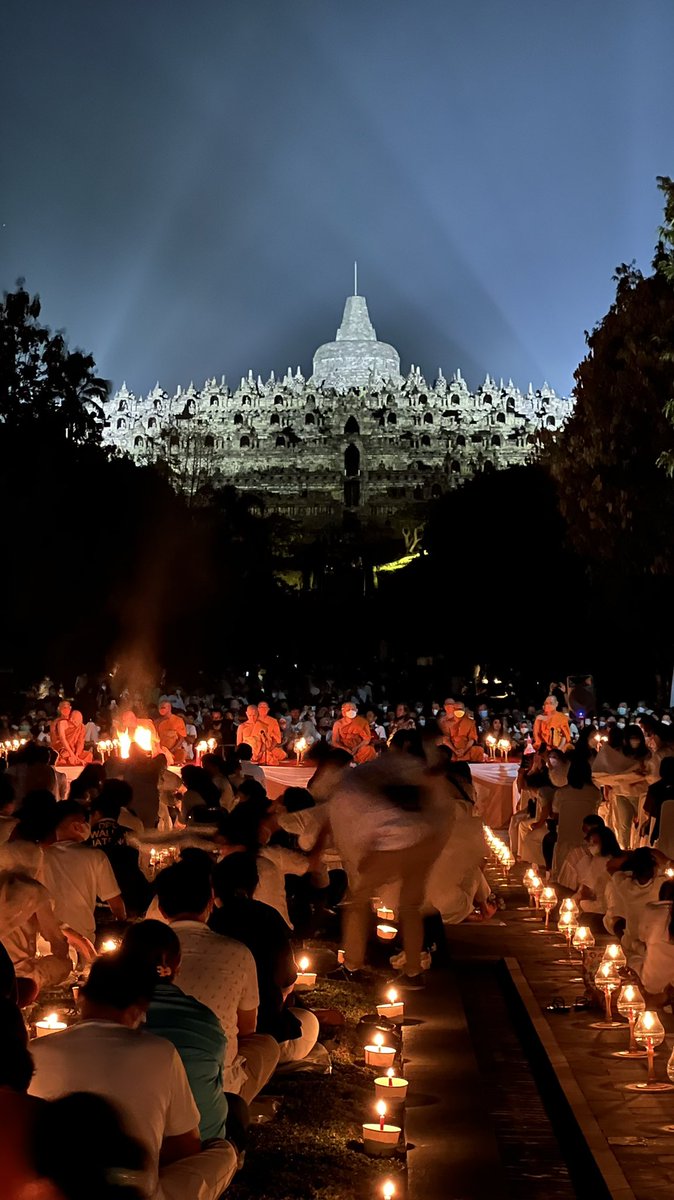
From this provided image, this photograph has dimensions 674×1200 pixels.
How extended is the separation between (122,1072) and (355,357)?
453ft

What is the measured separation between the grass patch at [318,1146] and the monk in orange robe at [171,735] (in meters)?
12.5

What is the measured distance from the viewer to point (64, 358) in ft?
113

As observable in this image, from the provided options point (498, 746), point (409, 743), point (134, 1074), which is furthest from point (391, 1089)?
point (498, 746)

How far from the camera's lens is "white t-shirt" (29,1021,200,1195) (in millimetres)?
4035

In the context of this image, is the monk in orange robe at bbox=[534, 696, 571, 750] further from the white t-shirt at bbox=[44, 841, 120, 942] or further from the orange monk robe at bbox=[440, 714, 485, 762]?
the white t-shirt at bbox=[44, 841, 120, 942]

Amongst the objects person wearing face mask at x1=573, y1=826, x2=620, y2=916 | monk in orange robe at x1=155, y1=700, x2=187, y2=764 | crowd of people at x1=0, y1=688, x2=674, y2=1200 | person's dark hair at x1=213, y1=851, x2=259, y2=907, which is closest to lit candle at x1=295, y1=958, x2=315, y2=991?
crowd of people at x1=0, y1=688, x2=674, y2=1200

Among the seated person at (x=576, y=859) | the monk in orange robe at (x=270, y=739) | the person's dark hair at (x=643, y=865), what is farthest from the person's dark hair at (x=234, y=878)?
the monk in orange robe at (x=270, y=739)

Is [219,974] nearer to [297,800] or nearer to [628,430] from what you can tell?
[297,800]

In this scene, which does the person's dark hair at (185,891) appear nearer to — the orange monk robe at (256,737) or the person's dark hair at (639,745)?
the person's dark hair at (639,745)

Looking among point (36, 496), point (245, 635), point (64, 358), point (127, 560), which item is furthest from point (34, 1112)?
point (245, 635)

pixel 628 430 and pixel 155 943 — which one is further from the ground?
pixel 628 430

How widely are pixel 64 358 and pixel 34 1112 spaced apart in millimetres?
32802

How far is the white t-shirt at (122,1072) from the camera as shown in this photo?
4035 millimetres

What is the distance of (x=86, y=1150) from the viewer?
3.20 meters
